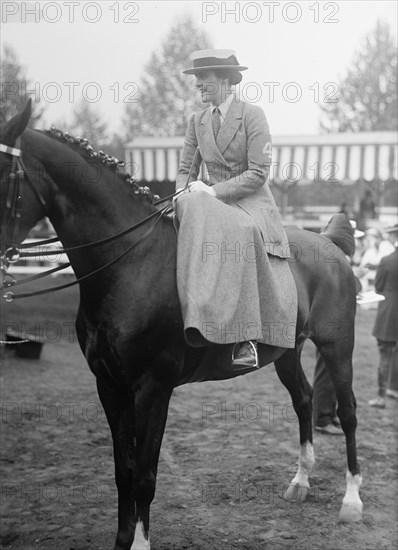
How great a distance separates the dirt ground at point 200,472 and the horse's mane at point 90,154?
2357mm

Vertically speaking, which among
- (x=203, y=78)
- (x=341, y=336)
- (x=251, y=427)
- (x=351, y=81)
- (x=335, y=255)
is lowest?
(x=251, y=427)

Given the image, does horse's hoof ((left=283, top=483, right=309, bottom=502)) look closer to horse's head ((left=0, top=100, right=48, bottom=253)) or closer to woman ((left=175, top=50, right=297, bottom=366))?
woman ((left=175, top=50, right=297, bottom=366))

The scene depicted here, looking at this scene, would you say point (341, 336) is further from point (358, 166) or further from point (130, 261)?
point (358, 166)

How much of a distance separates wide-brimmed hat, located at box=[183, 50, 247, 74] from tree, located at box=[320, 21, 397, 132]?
26.8 m

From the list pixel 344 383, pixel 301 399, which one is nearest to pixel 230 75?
pixel 344 383

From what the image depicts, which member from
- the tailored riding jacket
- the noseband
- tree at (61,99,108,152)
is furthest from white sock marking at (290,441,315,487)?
tree at (61,99,108,152)

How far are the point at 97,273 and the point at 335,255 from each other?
2.28 m

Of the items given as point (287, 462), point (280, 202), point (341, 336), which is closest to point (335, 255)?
point (341, 336)

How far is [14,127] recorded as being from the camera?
11.2 ft

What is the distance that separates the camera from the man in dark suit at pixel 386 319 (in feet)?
27.2

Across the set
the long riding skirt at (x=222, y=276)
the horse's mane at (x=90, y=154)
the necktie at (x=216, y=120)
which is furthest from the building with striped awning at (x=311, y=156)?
the horse's mane at (x=90, y=154)

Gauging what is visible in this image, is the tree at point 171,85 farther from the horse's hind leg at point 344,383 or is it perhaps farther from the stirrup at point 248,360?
the stirrup at point 248,360

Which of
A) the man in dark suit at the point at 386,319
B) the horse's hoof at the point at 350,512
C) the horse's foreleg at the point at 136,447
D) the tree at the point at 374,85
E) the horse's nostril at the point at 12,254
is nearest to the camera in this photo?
the horse's nostril at the point at 12,254

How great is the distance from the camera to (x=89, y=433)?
21.9 feet
